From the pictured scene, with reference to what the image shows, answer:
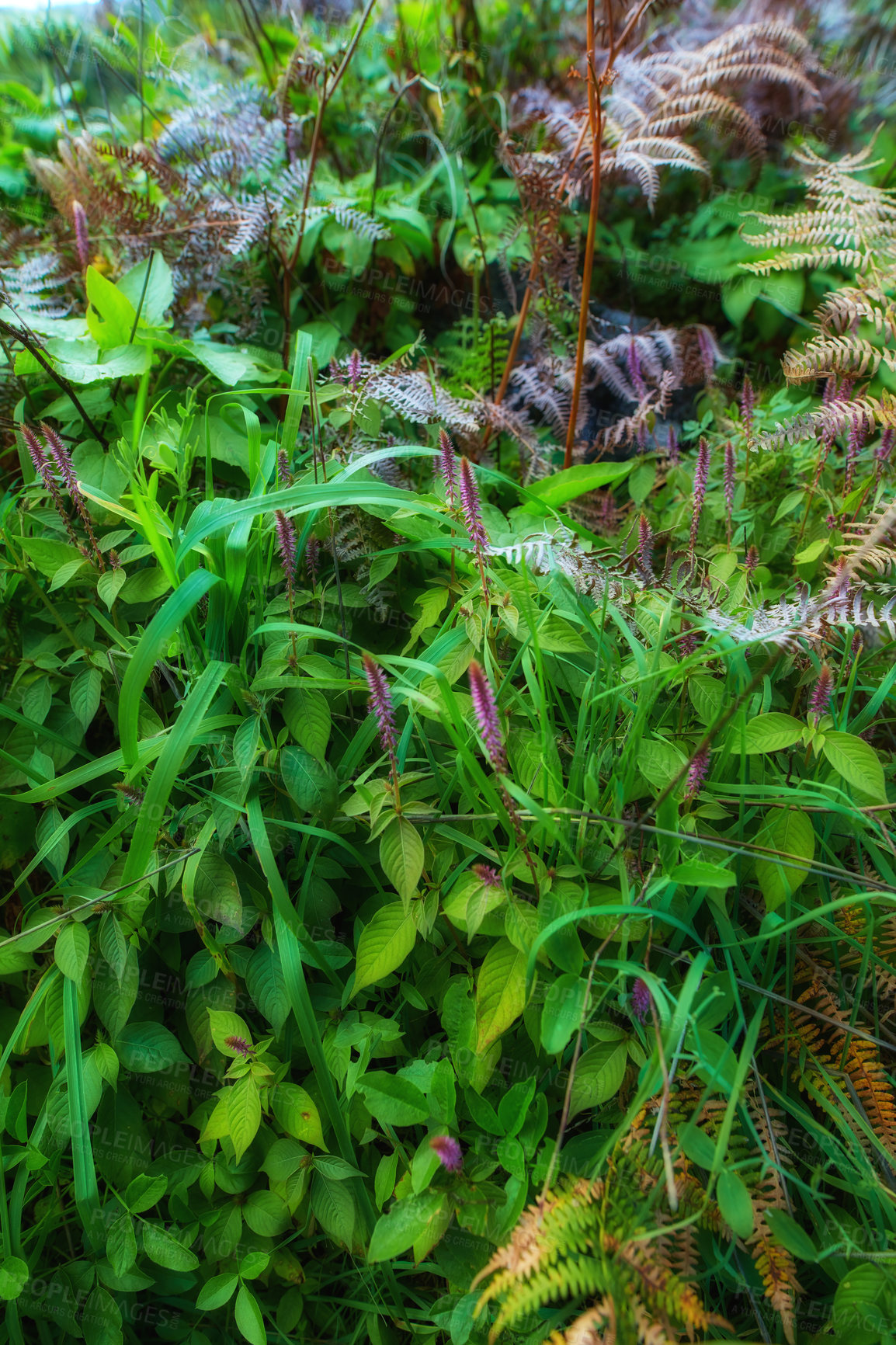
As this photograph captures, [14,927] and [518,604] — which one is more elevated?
[518,604]

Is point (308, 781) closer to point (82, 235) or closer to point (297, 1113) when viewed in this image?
point (297, 1113)

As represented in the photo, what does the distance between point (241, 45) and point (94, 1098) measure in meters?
4.19

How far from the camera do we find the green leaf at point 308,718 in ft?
4.42

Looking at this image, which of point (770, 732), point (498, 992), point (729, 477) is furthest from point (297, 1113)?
point (729, 477)

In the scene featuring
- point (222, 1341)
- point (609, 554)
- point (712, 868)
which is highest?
point (609, 554)

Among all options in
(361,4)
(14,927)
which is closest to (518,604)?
(14,927)

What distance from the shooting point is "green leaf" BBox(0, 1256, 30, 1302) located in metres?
1.20

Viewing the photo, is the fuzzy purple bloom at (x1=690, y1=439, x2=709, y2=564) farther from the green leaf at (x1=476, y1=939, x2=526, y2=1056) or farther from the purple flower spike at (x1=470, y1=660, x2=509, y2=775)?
the green leaf at (x1=476, y1=939, x2=526, y2=1056)

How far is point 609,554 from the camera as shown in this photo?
171 cm

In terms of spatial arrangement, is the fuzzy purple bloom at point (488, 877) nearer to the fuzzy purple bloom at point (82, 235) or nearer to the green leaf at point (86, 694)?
the green leaf at point (86, 694)

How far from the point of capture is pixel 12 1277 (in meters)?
1.22

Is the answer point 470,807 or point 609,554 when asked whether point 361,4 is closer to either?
point 609,554

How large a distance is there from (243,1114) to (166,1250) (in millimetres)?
282

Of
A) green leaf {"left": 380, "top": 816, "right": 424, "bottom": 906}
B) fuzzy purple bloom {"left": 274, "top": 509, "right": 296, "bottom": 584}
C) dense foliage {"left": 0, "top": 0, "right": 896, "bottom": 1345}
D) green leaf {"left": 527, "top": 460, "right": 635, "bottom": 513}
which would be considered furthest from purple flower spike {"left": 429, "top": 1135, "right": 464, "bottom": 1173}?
green leaf {"left": 527, "top": 460, "right": 635, "bottom": 513}
